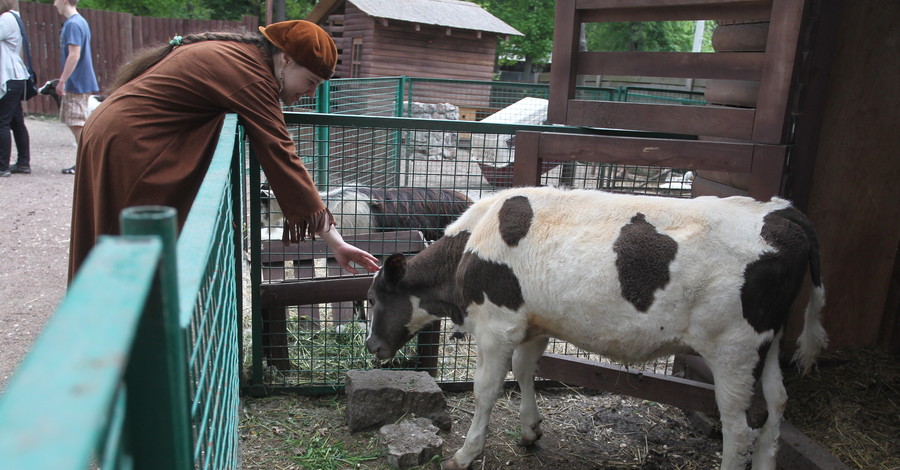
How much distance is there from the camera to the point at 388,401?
4004mm

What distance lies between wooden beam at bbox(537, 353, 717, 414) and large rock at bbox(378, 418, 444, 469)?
2.83 feet

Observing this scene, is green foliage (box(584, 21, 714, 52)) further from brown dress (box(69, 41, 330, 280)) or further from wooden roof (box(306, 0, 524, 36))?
brown dress (box(69, 41, 330, 280))

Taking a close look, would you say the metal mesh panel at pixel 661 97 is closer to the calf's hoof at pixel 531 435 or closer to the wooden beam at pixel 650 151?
the wooden beam at pixel 650 151

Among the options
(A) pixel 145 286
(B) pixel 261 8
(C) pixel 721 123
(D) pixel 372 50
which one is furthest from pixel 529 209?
(B) pixel 261 8

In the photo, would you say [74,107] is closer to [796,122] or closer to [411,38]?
[796,122]

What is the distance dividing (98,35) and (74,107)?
1092 cm

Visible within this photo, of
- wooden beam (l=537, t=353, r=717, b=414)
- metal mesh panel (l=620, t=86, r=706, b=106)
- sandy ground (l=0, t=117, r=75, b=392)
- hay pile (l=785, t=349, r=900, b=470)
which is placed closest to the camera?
hay pile (l=785, t=349, r=900, b=470)

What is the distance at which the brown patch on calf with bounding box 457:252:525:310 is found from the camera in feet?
10.9

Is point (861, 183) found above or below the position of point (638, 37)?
below

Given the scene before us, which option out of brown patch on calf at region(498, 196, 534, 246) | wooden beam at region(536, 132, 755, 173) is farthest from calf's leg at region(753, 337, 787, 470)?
brown patch on calf at region(498, 196, 534, 246)

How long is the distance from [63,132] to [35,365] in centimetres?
1620

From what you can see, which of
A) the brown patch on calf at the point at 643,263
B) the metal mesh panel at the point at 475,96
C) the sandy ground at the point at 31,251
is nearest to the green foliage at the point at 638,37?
the metal mesh panel at the point at 475,96

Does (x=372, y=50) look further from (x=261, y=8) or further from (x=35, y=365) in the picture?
(x=35, y=365)

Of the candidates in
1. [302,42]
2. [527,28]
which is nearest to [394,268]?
[302,42]
